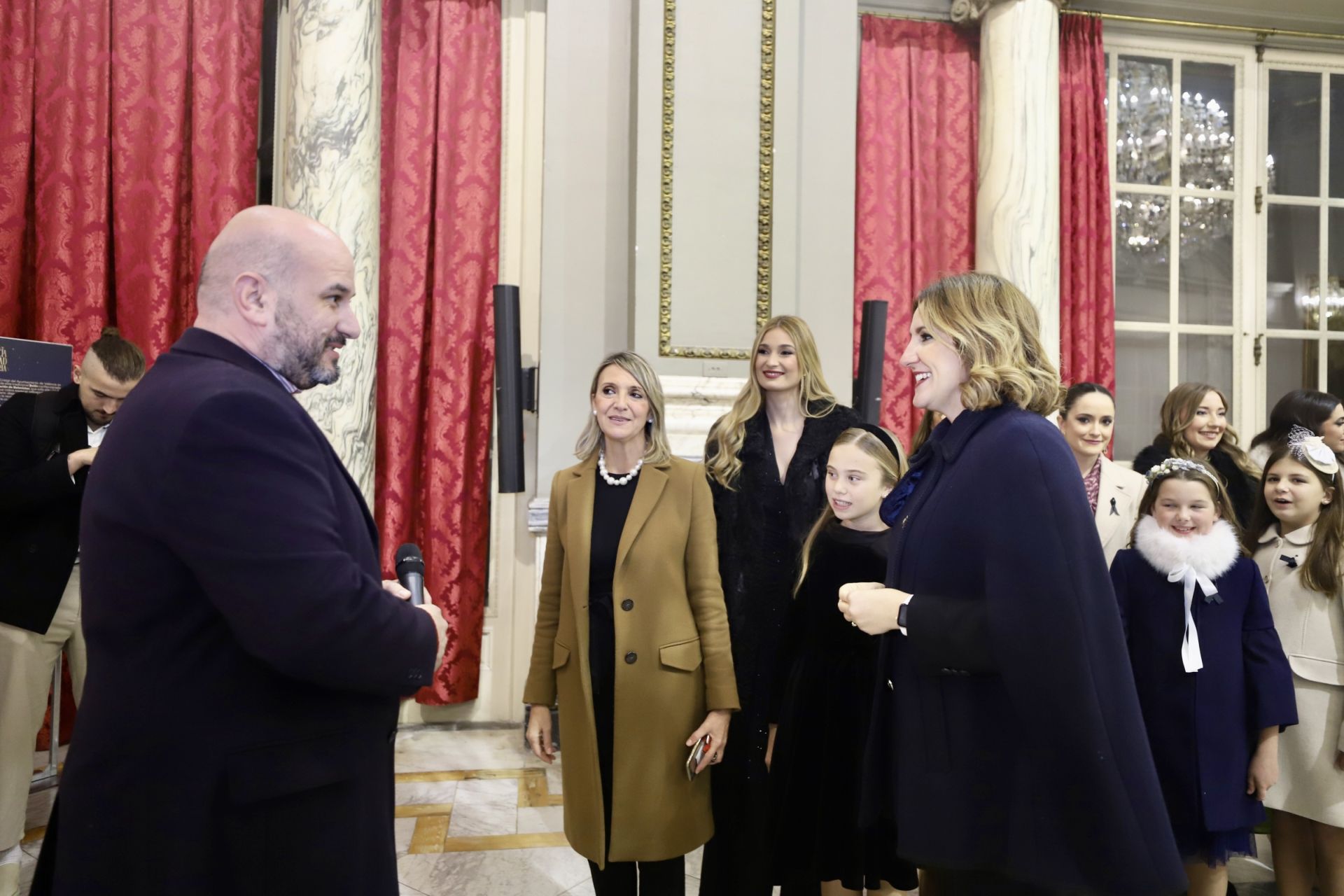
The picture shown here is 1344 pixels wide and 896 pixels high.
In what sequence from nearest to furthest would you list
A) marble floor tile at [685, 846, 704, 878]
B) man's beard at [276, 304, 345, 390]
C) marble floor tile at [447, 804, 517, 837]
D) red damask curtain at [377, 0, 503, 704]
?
man's beard at [276, 304, 345, 390] → marble floor tile at [685, 846, 704, 878] → marble floor tile at [447, 804, 517, 837] → red damask curtain at [377, 0, 503, 704]

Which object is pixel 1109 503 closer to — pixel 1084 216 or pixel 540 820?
pixel 540 820

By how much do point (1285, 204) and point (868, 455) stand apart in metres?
4.38

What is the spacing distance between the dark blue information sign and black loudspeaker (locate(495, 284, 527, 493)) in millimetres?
1409

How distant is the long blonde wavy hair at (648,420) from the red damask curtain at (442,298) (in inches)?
77.9

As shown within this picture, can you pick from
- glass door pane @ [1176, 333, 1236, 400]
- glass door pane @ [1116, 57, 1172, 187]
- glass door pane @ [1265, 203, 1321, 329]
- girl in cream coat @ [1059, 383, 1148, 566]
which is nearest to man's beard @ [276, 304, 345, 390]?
girl in cream coat @ [1059, 383, 1148, 566]

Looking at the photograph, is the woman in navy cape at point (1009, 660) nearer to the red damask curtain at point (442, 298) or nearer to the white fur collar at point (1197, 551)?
the white fur collar at point (1197, 551)

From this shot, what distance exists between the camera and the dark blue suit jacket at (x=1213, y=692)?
7.27ft

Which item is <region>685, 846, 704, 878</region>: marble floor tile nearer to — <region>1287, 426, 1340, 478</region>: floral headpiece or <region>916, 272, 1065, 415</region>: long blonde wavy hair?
<region>916, 272, 1065, 415</region>: long blonde wavy hair

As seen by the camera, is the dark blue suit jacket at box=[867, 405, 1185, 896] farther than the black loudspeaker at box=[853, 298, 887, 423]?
No

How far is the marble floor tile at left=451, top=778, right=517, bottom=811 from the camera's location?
3346 millimetres

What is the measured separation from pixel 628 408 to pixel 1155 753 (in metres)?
1.51

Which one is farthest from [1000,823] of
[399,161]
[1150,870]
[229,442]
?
[399,161]

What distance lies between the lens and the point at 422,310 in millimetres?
4258

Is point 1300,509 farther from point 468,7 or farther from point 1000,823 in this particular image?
point 468,7
